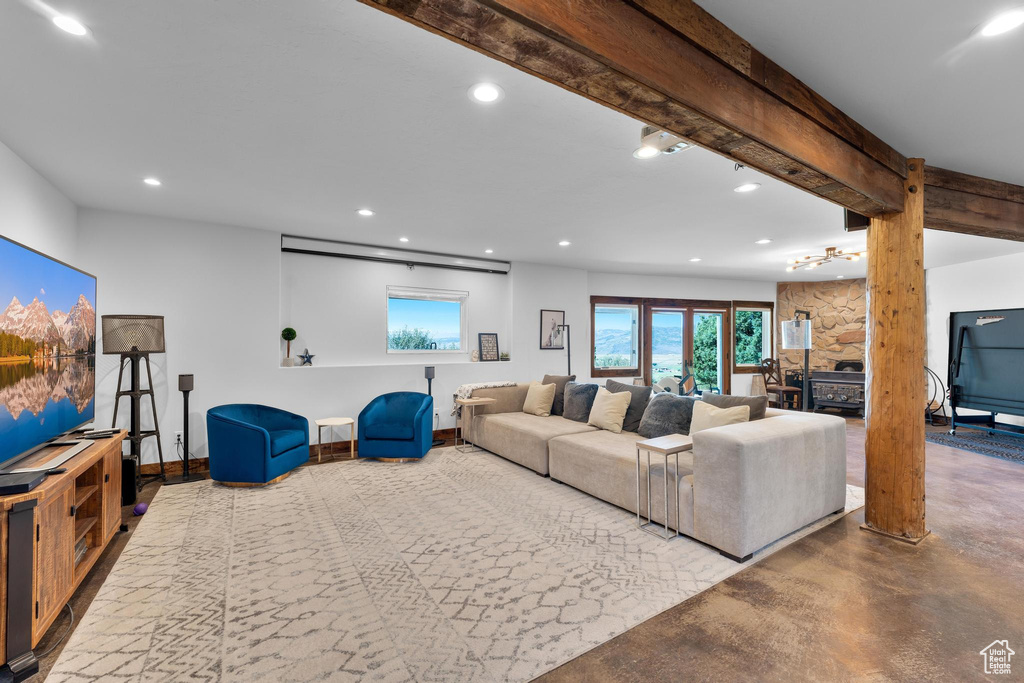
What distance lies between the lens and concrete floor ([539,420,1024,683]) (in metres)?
1.84

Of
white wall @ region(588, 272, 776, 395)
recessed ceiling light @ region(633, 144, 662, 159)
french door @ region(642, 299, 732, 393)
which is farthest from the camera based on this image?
french door @ region(642, 299, 732, 393)

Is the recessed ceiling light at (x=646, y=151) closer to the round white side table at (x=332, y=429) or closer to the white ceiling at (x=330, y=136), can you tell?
the white ceiling at (x=330, y=136)

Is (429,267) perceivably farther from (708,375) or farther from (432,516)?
(708,375)

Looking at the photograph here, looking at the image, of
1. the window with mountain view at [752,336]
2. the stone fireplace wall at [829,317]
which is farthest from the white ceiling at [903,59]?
the window with mountain view at [752,336]

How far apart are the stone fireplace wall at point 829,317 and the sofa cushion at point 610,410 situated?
6373mm

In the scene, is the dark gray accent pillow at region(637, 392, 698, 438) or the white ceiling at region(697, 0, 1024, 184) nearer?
the white ceiling at region(697, 0, 1024, 184)

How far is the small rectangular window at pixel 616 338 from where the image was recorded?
8.24 metres

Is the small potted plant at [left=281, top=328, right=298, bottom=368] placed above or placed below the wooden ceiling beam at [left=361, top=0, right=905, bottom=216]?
below

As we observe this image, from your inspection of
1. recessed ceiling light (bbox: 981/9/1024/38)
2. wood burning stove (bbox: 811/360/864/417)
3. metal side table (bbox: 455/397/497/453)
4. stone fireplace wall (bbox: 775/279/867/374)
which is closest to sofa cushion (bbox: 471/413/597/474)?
metal side table (bbox: 455/397/497/453)

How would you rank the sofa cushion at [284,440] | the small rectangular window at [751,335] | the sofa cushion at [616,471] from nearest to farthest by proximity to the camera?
1. the sofa cushion at [616,471]
2. the sofa cushion at [284,440]
3. the small rectangular window at [751,335]

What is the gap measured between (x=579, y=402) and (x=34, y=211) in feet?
16.0

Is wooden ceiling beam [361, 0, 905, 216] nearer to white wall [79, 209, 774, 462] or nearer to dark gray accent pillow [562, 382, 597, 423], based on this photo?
dark gray accent pillow [562, 382, 597, 423]

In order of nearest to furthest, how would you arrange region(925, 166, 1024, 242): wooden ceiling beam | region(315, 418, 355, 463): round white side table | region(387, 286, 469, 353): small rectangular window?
region(925, 166, 1024, 242): wooden ceiling beam → region(315, 418, 355, 463): round white side table → region(387, 286, 469, 353): small rectangular window

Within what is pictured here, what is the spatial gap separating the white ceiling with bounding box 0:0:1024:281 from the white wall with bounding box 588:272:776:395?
2.85 metres
